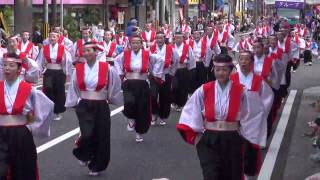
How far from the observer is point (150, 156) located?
418 inches

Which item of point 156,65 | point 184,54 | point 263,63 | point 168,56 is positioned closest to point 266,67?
point 263,63

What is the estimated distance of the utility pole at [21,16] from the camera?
2759cm

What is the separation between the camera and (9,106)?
7148 mm

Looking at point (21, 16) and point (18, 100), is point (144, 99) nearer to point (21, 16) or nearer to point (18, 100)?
point (18, 100)

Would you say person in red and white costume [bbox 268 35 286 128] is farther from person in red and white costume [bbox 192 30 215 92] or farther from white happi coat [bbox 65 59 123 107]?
person in red and white costume [bbox 192 30 215 92]

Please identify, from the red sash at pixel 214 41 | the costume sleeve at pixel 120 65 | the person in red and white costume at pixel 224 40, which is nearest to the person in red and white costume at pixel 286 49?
the red sash at pixel 214 41

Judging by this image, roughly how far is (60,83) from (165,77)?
81.3 inches

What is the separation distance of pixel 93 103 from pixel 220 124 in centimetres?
278

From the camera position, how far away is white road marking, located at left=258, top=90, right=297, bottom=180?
9.46 m

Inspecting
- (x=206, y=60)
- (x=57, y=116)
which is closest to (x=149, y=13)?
(x=206, y=60)

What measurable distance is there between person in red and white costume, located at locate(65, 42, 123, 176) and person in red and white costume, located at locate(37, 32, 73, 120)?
4810 mm

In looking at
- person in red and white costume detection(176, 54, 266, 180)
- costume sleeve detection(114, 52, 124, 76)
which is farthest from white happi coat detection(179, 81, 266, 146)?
costume sleeve detection(114, 52, 124, 76)

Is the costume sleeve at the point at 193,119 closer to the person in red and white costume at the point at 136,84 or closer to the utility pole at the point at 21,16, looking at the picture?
the person in red and white costume at the point at 136,84

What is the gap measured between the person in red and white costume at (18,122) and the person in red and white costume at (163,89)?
6425mm
